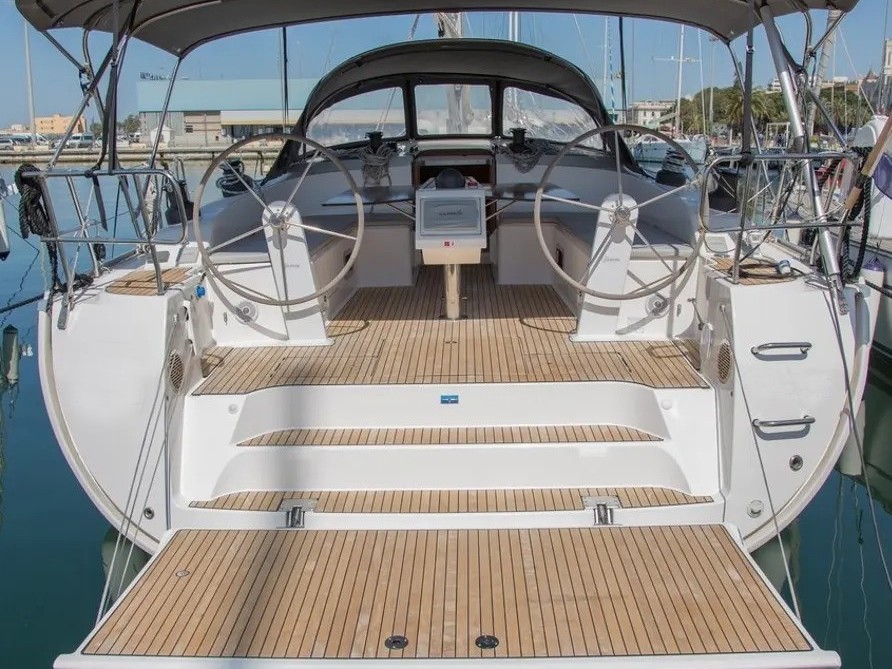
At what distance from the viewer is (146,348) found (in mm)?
2879

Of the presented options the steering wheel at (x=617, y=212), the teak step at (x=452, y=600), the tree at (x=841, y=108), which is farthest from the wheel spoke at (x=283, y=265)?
the tree at (x=841, y=108)

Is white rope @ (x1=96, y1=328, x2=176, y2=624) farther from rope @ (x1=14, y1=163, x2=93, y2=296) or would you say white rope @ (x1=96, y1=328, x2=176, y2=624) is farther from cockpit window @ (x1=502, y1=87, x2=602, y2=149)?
cockpit window @ (x1=502, y1=87, x2=602, y2=149)

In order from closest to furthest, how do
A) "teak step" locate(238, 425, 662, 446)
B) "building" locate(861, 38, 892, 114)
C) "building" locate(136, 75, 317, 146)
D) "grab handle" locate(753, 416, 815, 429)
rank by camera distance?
"grab handle" locate(753, 416, 815, 429) < "teak step" locate(238, 425, 662, 446) < "building" locate(861, 38, 892, 114) < "building" locate(136, 75, 317, 146)

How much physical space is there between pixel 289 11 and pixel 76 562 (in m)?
2.81

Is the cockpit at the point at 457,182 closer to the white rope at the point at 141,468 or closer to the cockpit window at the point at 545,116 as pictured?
the cockpit window at the point at 545,116

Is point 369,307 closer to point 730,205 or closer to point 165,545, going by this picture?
point 165,545

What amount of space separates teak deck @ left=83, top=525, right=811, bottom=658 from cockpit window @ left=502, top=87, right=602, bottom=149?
3.68 m

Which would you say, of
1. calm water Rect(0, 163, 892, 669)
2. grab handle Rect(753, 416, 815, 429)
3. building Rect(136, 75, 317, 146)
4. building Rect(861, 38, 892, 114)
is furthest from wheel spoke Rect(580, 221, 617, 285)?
building Rect(136, 75, 317, 146)

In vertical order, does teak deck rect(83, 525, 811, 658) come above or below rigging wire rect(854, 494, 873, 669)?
above

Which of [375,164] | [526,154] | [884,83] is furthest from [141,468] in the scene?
[884,83]

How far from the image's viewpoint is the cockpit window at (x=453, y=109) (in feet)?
18.7

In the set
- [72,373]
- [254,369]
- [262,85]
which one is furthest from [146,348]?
[262,85]

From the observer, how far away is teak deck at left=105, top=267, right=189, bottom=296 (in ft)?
10.2

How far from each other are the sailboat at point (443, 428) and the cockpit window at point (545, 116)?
1.40 metres
